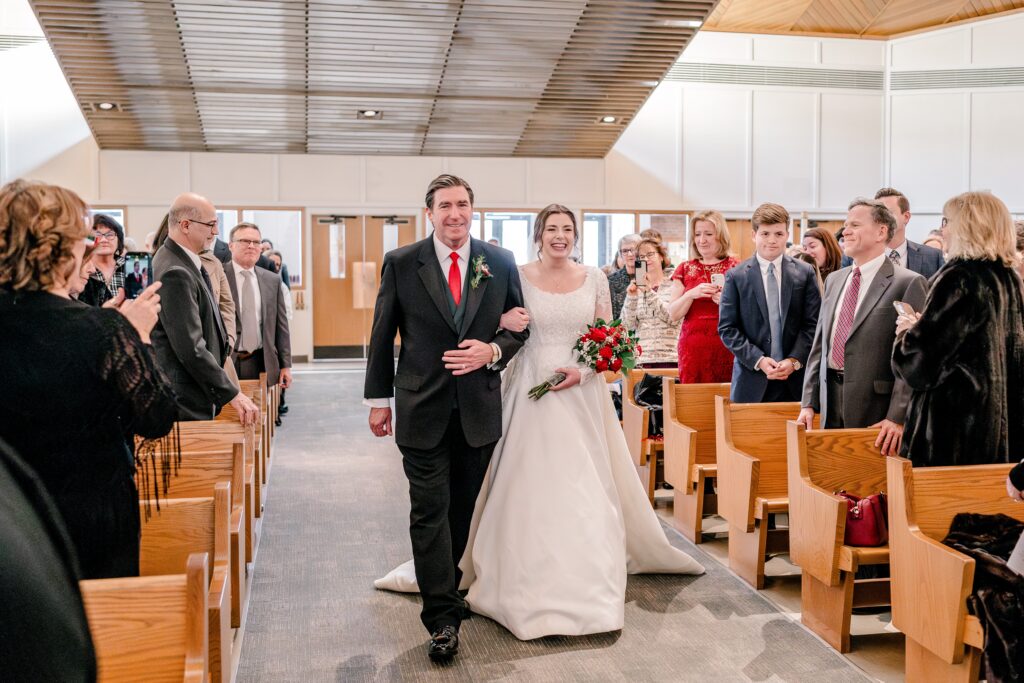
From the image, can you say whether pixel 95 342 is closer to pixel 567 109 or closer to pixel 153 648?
pixel 153 648

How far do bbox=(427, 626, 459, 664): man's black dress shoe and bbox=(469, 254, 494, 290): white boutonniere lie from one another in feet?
4.22

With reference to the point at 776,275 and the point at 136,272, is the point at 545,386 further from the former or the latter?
the point at 136,272

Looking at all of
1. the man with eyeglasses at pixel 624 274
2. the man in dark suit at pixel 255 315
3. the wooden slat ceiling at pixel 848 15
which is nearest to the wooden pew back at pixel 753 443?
the man with eyeglasses at pixel 624 274

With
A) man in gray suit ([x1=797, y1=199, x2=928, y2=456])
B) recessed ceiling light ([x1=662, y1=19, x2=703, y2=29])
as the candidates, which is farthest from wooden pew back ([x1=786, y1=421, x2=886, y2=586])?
recessed ceiling light ([x1=662, y1=19, x2=703, y2=29])

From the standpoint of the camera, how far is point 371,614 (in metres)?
3.86

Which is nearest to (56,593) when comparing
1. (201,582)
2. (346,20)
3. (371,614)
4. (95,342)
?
(201,582)

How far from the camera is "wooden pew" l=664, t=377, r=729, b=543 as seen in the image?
4965 mm

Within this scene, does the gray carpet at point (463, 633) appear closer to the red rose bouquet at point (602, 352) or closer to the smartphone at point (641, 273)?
the red rose bouquet at point (602, 352)

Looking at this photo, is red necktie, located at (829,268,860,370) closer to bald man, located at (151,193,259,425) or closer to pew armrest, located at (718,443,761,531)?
pew armrest, located at (718,443,761,531)

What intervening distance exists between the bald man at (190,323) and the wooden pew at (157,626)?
6.76 ft

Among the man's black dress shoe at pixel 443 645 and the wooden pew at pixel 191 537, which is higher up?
the wooden pew at pixel 191 537

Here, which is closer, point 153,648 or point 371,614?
point 153,648

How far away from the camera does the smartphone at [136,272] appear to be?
6.11 metres

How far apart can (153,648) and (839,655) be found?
258 centimetres
